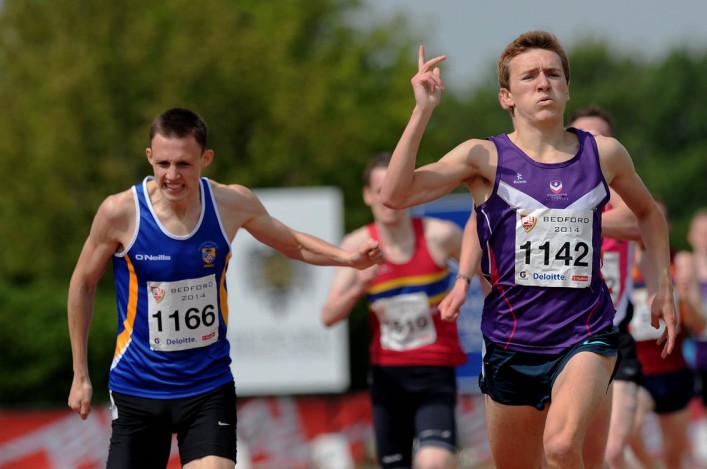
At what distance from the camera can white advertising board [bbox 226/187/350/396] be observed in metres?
17.3

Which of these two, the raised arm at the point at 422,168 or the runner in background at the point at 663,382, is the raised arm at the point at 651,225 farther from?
the runner in background at the point at 663,382

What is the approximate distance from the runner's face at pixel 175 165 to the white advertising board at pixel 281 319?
11.0 meters

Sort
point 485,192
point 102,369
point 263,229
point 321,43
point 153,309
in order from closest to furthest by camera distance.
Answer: point 485,192 → point 153,309 → point 263,229 → point 102,369 → point 321,43

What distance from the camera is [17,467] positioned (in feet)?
50.4

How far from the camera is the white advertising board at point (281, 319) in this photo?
17.3m

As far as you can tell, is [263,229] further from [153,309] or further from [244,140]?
[244,140]

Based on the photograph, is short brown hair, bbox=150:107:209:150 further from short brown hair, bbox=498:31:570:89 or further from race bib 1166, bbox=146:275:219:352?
short brown hair, bbox=498:31:570:89

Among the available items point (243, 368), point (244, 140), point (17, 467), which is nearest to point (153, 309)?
point (17, 467)

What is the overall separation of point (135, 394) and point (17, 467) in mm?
9848

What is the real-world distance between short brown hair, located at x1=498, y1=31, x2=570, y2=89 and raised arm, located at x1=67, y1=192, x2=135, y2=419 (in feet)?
6.50

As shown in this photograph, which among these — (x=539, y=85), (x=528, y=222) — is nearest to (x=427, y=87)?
(x=539, y=85)

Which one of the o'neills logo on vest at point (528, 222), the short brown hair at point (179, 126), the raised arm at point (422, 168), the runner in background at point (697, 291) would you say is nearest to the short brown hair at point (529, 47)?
the raised arm at point (422, 168)

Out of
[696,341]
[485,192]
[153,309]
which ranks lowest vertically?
[696,341]

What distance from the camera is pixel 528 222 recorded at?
18.5 ft
